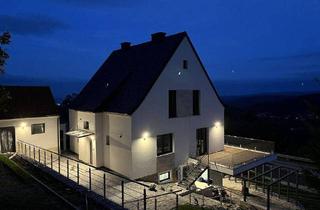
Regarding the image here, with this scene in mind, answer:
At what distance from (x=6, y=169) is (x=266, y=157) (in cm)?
1610

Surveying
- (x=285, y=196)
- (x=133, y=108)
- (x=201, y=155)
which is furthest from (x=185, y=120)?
(x=285, y=196)

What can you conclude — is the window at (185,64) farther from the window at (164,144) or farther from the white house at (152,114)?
the window at (164,144)

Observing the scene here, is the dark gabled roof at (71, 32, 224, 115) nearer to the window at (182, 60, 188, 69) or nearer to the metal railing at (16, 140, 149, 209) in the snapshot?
the window at (182, 60, 188, 69)

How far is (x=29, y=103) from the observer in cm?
2230

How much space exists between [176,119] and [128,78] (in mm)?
4548

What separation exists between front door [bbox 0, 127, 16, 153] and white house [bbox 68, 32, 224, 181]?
4.21 meters

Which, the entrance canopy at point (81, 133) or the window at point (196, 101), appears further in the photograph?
the window at point (196, 101)

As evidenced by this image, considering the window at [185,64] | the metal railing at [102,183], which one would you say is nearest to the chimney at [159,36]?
the window at [185,64]

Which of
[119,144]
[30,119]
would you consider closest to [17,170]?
[119,144]

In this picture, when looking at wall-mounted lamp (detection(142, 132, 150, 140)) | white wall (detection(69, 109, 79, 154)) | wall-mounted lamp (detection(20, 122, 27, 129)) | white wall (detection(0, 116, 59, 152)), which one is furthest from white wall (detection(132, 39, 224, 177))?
wall-mounted lamp (detection(20, 122, 27, 129))

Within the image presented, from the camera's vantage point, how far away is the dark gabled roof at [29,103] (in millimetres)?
21297

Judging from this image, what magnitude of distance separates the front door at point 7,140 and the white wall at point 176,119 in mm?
9585

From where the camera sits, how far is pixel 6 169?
1516cm

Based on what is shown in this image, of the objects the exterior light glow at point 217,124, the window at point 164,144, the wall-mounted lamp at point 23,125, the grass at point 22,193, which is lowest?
the grass at point 22,193
